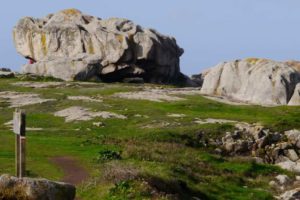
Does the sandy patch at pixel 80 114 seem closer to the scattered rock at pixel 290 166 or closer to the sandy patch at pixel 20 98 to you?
the sandy patch at pixel 20 98

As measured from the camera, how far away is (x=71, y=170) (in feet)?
129

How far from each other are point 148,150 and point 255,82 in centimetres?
3860

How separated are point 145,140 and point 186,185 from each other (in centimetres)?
1700

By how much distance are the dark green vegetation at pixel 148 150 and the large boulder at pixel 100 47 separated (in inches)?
1069

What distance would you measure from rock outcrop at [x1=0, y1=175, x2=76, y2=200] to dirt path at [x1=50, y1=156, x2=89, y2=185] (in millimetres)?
13619

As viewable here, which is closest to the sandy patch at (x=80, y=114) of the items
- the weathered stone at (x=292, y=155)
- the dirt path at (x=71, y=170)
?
the weathered stone at (x=292, y=155)

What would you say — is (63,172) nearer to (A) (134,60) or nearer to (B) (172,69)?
(A) (134,60)

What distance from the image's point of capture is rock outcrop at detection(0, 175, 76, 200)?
21250mm

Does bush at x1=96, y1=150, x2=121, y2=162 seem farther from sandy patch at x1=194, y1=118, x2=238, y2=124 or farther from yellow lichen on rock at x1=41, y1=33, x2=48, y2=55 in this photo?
yellow lichen on rock at x1=41, y1=33, x2=48, y2=55

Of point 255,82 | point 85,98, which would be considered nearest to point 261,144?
point 255,82

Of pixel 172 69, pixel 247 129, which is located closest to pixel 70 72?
pixel 172 69

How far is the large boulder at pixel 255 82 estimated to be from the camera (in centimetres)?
8188

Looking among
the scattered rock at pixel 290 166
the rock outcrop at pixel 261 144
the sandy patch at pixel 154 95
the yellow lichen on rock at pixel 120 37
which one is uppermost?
the yellow lichen on rock at pixel 120 37

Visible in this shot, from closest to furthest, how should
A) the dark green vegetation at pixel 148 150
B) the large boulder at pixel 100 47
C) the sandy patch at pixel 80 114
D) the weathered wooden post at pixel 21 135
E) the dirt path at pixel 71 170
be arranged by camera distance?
the weathered wooden post at pixel 21 135
the dark green vegetation at pixel 148 150
the dirt path at pixel 71 170
the sandy patch at pixel 80 114
the large boulder at pixel 100 47
